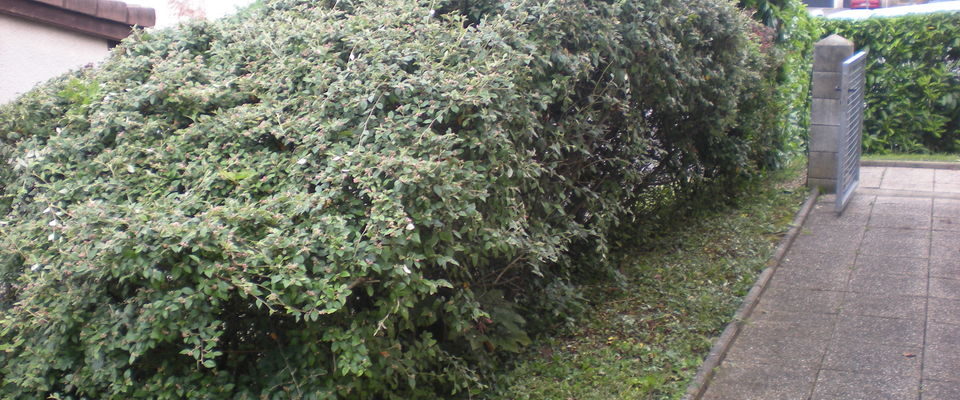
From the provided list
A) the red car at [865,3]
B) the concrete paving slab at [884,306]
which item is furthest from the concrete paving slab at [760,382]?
the red car at [865,3]

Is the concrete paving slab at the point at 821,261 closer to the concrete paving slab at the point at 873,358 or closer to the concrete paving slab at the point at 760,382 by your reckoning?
the concrete paving slab at the point at 873,358

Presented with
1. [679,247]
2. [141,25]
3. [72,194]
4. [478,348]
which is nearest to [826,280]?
[679,247]

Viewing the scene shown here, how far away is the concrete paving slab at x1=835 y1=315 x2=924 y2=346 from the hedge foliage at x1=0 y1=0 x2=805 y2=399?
161 cm

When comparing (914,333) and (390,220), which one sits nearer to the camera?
(390,220)

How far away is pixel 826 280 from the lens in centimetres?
616

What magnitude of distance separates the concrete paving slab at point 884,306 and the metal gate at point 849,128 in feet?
7.42

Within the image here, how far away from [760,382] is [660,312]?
1136 millimetres

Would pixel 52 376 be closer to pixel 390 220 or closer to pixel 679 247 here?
pixel 390 220

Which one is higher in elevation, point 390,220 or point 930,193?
point 390,220

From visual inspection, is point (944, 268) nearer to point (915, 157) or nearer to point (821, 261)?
point (821, 261)

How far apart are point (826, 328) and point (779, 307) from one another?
1.42 ft

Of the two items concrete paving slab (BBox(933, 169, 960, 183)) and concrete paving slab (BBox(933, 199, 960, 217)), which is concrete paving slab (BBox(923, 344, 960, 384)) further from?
concrete paving slab (BBox(933, 169, 960, 183))

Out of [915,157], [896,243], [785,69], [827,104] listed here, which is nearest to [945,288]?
[896,243]

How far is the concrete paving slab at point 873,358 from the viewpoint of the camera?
15.2 ft
